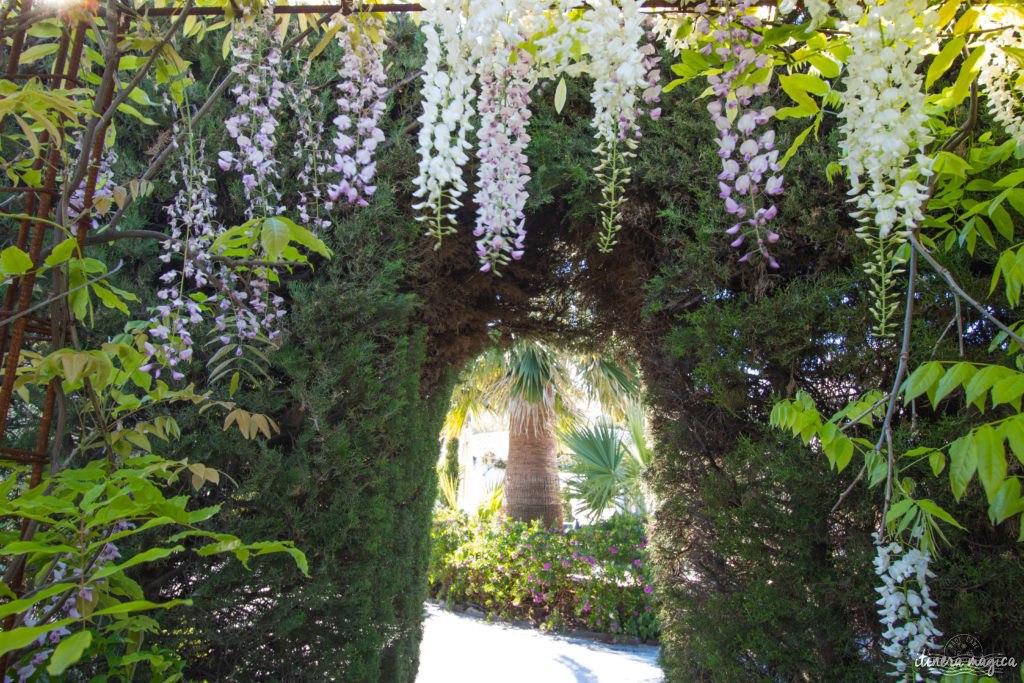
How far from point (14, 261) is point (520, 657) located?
5.39m

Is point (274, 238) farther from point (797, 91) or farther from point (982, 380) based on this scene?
point (982, 380)

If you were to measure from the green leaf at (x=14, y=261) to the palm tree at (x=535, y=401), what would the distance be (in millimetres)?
6575

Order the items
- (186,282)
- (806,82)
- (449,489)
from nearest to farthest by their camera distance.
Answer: (806,82), (186,282), (449,489)

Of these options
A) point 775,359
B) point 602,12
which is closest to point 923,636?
point 775,359

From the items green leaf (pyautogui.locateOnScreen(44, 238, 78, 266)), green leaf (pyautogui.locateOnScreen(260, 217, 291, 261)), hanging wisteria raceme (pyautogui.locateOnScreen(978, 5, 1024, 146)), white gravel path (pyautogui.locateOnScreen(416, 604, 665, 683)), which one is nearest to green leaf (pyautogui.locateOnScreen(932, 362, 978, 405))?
hanging wisteria raceme (pyautogui.locateOnScreen(978, 5, 1024, 146))

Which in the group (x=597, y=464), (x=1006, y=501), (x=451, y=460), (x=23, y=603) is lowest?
(x=451, y=460)

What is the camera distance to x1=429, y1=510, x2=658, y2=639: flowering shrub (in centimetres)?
661

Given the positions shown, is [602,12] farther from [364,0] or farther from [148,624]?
[148,624]

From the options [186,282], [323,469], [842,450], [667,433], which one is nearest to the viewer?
[842,450]

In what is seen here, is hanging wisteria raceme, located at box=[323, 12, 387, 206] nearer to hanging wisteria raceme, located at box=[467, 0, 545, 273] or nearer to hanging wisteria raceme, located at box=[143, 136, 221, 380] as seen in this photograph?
hanging wisteria raceme, located at box=[467, 0, 545, 273]

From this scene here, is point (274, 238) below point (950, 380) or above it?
above

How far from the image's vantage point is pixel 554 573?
6.91 metres

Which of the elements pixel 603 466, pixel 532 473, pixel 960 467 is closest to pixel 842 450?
pixel 960 467

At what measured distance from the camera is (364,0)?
1.43 m
